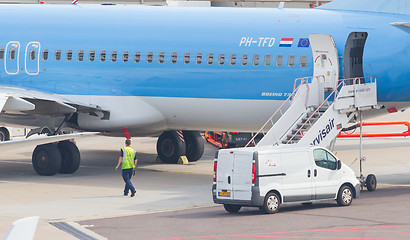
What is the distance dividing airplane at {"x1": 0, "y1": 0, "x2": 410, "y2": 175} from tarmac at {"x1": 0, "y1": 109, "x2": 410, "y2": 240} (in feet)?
6.72

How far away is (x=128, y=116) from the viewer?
100 ft

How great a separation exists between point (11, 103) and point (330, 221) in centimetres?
1357

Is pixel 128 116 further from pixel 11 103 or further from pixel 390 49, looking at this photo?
pixel 390 49

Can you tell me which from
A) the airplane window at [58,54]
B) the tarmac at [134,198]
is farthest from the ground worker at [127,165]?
the airplane window at [58,54]

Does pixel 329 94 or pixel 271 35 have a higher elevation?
pixel 271 35

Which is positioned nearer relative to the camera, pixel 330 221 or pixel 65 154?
pixel 330 221

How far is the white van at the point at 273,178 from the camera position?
21.8 meters

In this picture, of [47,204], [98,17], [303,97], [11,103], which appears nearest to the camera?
[47,204]

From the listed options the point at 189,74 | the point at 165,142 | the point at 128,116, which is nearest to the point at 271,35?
the point at 189,74

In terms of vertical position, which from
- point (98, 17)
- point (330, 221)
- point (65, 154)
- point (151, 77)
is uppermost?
point (98, 17)

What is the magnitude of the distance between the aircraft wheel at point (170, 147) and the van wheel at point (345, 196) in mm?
13372

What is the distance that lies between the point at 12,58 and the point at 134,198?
31.0 feet

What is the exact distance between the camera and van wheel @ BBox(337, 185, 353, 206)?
76.2 feet

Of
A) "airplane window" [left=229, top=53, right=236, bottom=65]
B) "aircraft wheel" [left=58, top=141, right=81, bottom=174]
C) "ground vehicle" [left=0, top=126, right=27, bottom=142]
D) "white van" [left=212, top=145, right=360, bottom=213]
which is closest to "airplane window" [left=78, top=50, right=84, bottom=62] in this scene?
"aircraft wheel" [left=58, top=141, right=81, bottom=174]
